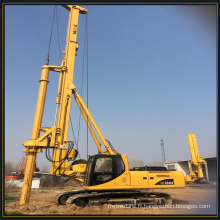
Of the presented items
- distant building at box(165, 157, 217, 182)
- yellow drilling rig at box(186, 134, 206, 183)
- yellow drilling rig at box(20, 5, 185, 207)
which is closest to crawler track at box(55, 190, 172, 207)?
yellow drilling rig at box(20, 5, 185, 207)

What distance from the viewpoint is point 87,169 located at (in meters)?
8.92

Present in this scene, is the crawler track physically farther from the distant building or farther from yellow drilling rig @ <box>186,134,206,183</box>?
the distant building

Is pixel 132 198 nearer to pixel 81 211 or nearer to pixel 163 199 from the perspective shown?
pixel 163 199

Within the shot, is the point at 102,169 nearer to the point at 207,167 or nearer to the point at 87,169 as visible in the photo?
the point at 87,169

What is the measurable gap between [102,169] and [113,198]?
149cm

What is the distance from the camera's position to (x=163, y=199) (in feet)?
29.7

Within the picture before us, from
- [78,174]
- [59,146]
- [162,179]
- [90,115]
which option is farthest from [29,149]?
[162,179]

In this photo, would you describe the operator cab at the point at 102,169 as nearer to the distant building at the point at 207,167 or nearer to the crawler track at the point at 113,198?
the crawler track at the point at 113,198

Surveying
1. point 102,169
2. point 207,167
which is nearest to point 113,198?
point 102,169

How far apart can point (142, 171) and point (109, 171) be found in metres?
1.69

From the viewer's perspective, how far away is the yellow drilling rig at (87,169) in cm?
841

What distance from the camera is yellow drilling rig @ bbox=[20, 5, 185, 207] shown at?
8406 mm

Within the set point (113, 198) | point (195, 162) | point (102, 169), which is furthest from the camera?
point (195, 162)

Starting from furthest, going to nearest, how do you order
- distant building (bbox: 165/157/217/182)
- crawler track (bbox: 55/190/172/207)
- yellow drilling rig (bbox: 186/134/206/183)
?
distant building (bbox: 165/157/217/182) < yellow drilling rig (bbox: 186/134/206/183) < crawler track (bbox: 55/190/172/207)
